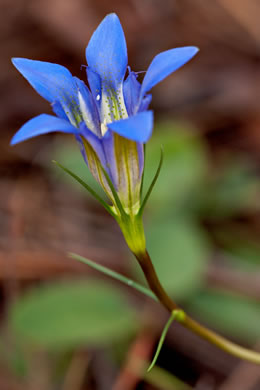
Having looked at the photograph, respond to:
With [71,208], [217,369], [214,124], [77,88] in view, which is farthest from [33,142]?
[77,88]

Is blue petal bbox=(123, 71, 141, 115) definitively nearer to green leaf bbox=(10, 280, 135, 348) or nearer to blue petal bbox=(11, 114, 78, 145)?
blue petal bbox=(11, 114, 78, 145)

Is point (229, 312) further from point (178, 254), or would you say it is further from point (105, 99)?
point (105, 99)

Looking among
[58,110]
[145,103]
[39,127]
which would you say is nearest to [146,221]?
[58,110]

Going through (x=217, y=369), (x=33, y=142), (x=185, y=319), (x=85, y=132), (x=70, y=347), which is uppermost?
(x=85, y=132)

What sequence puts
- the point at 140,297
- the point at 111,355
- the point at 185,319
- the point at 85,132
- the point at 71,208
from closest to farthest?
the point at 85,132, the point at 185,319, the point at 111,355, the point at 140,297, the point at 71,208

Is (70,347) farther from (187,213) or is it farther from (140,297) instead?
(187,213)

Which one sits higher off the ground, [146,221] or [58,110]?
[58,110]

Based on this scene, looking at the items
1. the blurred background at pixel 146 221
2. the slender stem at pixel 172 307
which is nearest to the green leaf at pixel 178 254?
the blurred background at pixel 146 221
